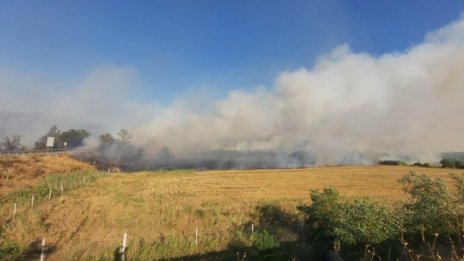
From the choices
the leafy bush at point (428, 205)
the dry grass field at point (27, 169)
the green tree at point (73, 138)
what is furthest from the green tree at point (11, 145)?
the leafy bush at point (428, 205)

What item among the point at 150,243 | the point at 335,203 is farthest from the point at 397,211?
the point at 150,243

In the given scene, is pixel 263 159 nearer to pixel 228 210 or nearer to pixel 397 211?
pixel 228 210

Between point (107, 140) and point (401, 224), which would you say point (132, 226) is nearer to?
point (401, 224)

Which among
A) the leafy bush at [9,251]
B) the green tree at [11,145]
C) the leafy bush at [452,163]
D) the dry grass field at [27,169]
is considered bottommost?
the leafy bush at [9,251]

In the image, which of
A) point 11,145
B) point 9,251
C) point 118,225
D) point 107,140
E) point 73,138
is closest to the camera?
point 9,251

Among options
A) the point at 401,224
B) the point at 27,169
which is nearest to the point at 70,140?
the point at 27,169

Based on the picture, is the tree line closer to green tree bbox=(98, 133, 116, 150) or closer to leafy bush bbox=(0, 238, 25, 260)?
green tree bbox=(98, 133, 116, 150)

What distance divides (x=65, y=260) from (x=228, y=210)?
53.5 ft

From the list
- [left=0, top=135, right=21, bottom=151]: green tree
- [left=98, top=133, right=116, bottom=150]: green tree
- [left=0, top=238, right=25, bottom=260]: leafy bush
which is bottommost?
[left=0, top=238, right=25, bottom=260]: leafy bush

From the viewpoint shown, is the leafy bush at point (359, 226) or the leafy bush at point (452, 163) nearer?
the leafy bush at point (359, 226)

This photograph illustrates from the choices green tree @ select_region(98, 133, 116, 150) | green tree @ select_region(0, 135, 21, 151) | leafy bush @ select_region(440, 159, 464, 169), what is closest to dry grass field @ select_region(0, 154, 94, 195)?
green tree @ select_region(0, 135, 21, 151)

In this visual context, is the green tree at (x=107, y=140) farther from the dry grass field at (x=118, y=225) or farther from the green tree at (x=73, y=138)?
the dry grass field at (x=118, y=225)

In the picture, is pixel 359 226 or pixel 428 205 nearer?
pixel 359 226

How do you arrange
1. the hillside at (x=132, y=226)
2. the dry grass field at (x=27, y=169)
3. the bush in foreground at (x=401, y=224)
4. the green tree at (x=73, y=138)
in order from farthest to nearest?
1. the green tree at (x=73, y=138)
2. the dry grass field at (x=27, y=169)
3. the hillside at (x=132, y=226)
4. the bush in foreground at (x=401, y=224)
